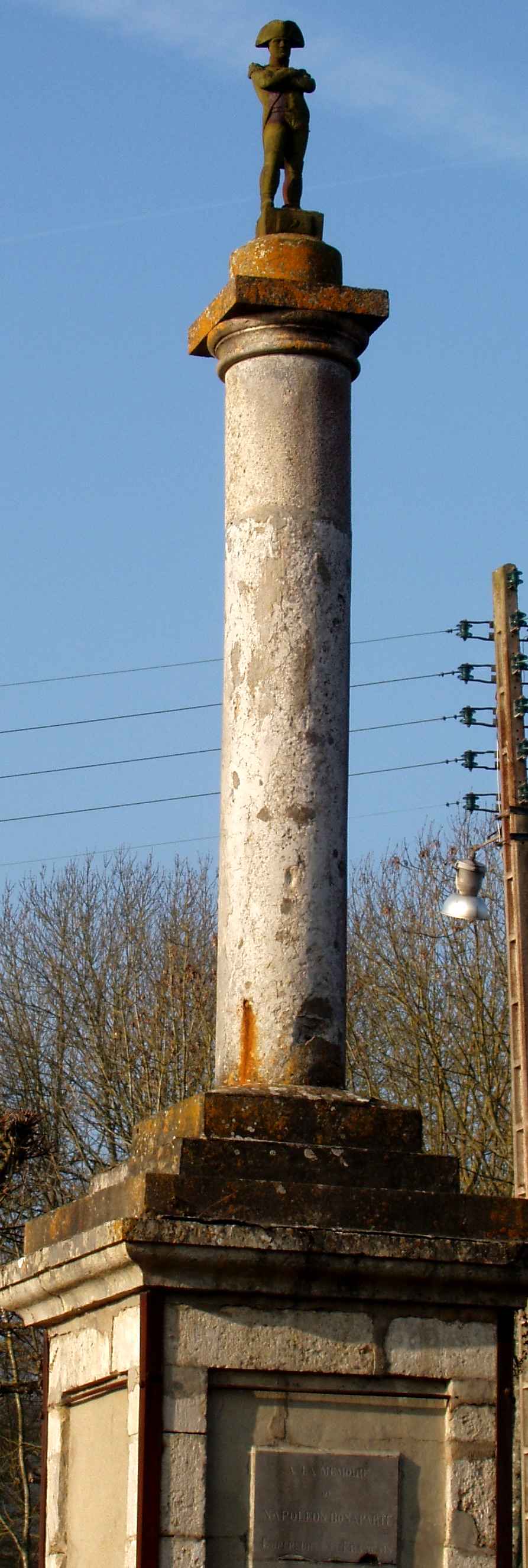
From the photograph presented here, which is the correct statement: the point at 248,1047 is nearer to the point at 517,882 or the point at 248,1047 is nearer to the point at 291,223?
the point at 291,223

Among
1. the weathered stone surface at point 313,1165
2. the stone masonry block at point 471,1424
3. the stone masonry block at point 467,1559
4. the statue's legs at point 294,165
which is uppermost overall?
the statue's legs at point 294,165

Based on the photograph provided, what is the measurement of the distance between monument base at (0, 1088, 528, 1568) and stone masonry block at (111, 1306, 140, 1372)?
1 cm

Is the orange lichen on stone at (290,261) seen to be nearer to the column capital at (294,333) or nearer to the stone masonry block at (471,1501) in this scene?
the column capital at (294,333)

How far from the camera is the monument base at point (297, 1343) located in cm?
576

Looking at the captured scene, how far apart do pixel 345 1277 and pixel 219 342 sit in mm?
2840

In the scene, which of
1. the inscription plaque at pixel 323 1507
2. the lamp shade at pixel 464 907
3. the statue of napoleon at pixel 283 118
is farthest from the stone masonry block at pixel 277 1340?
the lamp shade at pixel 464 907

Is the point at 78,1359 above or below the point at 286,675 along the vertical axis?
below

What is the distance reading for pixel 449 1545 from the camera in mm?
5938

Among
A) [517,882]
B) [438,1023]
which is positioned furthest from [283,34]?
[438,1023]

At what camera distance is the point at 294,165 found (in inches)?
286

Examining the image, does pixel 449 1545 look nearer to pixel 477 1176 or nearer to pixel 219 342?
pixel 219 342

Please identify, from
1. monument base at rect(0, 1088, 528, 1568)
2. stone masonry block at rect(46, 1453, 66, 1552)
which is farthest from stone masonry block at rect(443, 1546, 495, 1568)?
stone masonry block at rect(46, 1453, 66, 1552)

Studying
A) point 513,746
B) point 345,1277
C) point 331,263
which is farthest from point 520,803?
point 345,1277

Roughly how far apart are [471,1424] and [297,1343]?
53 cm
